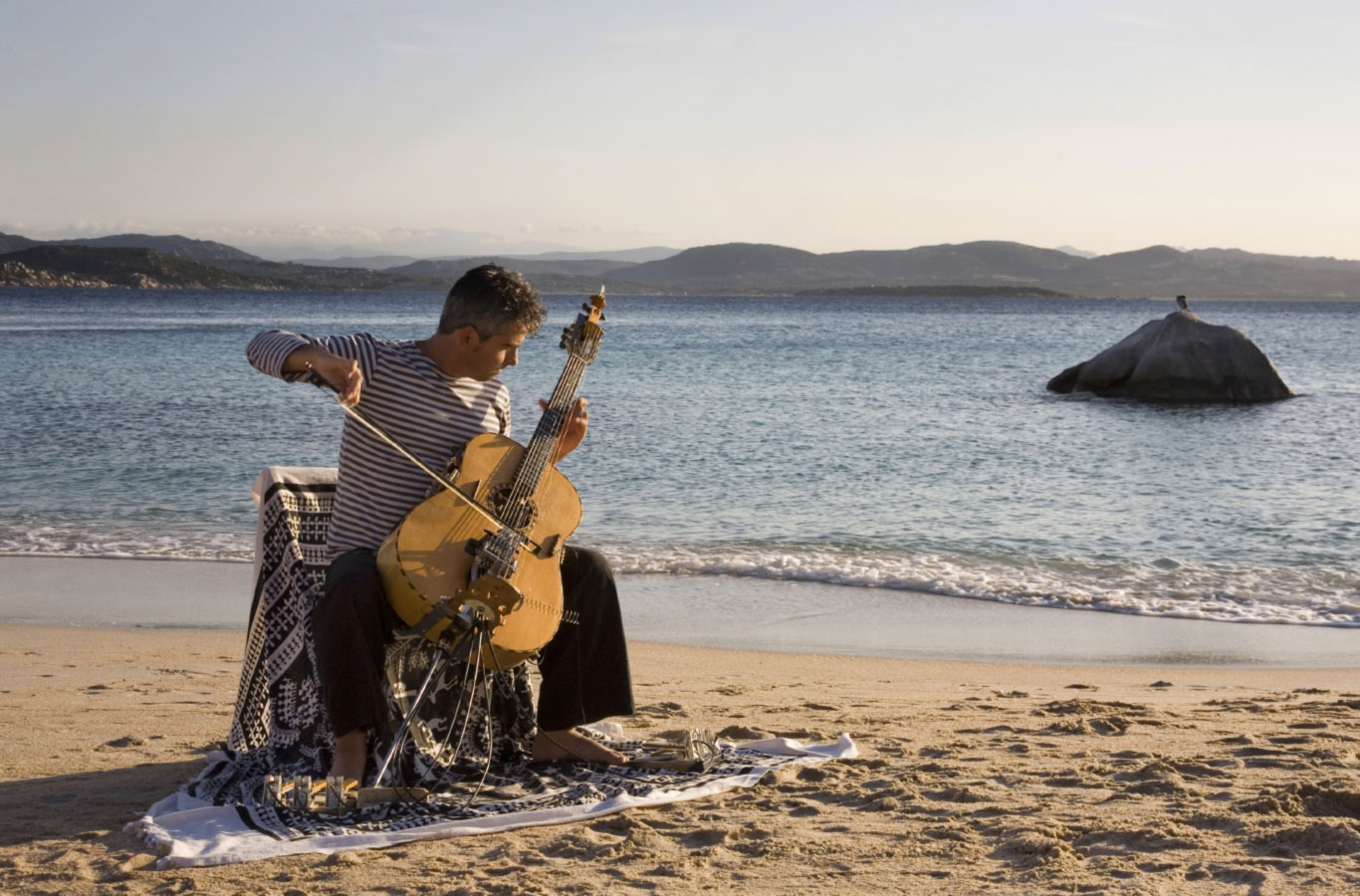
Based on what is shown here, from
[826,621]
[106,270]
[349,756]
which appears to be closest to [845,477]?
[826,621]

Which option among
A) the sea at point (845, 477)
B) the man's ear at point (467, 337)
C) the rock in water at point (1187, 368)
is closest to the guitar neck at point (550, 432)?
the man's ear at point (467, 337)

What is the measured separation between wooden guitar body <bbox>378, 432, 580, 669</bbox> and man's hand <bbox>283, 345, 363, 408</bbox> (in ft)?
1.38

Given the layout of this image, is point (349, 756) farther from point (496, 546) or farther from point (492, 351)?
point (492, 351)

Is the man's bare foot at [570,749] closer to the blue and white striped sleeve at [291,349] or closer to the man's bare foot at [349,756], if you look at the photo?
the man's bare foot at [349,756]

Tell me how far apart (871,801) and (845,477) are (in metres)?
10.5

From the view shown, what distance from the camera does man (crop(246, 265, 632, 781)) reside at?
391 cm

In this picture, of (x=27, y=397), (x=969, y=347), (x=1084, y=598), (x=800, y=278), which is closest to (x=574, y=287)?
(x=800, y=278)

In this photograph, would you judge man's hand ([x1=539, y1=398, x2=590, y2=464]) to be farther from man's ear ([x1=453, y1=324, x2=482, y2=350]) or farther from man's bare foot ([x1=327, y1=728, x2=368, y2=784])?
man's bare foot ([x1=327, y1=728, x2=368, y2=784])

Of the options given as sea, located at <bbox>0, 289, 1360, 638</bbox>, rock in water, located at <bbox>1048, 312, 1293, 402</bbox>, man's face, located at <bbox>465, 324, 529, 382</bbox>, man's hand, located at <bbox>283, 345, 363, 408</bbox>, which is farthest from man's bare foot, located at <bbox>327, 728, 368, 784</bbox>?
rock in water, located at <bbox>1048, 312, 1293, 402</bbox>

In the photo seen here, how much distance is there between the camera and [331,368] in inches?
146

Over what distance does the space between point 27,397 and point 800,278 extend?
495 ft

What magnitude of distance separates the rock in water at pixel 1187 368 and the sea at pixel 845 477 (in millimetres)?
735

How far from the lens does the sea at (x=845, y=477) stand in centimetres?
964

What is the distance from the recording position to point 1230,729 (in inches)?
200
